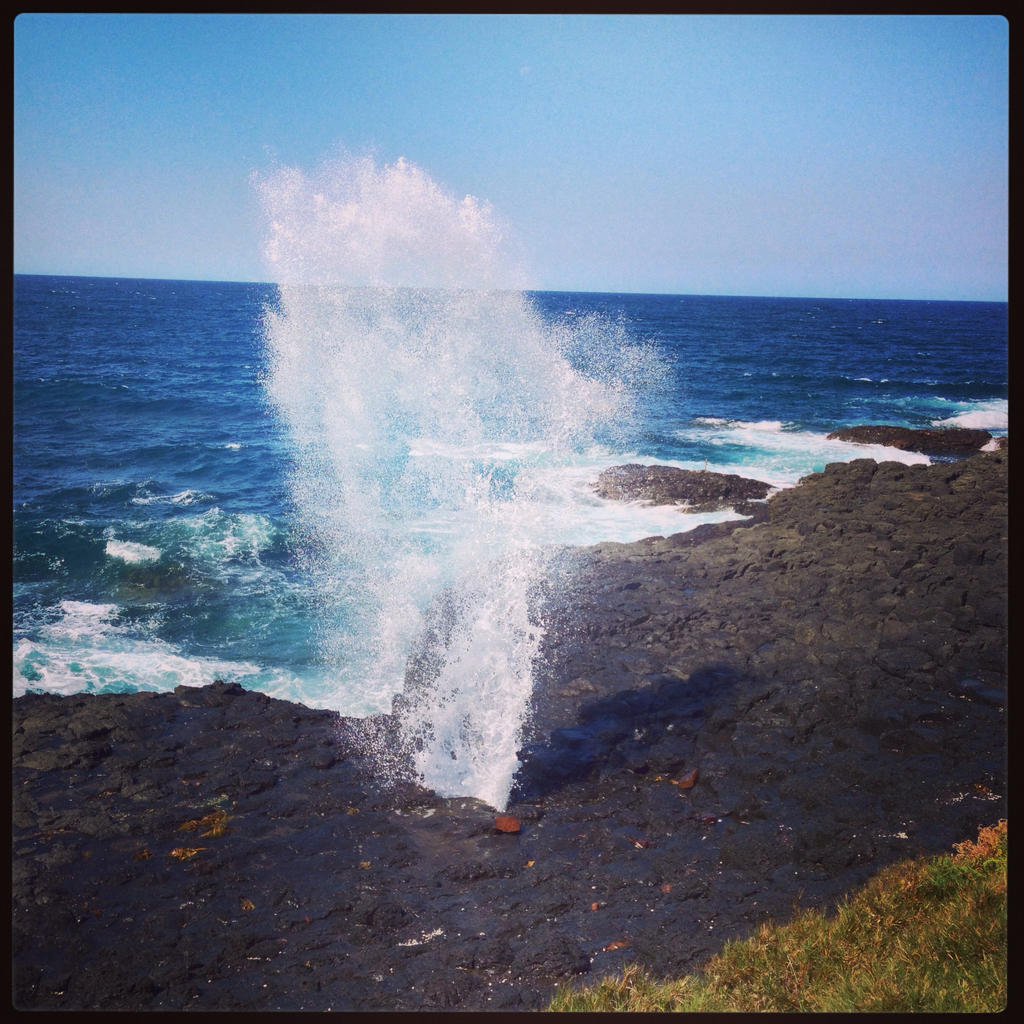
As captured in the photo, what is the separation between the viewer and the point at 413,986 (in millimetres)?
4410

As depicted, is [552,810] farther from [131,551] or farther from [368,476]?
[368,476]

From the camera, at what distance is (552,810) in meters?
6.33

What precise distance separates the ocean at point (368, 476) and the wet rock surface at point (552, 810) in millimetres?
950

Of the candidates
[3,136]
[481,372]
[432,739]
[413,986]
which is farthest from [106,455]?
[413,986]

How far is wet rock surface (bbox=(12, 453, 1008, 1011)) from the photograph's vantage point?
4629 millimetres

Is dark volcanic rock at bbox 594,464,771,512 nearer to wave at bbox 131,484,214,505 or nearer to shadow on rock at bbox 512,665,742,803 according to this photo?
shadow on rock at bbox 512,665,742,803

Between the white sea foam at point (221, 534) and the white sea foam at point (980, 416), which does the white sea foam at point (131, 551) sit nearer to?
the white sea foam at point (221, 534)

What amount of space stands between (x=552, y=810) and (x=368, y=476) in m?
11.5

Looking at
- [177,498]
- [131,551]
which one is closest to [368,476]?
[177,498]

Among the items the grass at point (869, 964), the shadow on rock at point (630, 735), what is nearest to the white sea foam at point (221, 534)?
the shadow on rock at point (630, 735)

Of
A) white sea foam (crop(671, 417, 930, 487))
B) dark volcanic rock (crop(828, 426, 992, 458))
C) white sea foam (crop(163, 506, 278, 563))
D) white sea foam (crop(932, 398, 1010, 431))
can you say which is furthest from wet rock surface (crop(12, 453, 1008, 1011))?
white sea foam (crop(671, 417, 930, 487))

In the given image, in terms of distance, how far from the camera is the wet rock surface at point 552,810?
4.63 metres

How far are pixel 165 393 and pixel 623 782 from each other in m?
22.1
